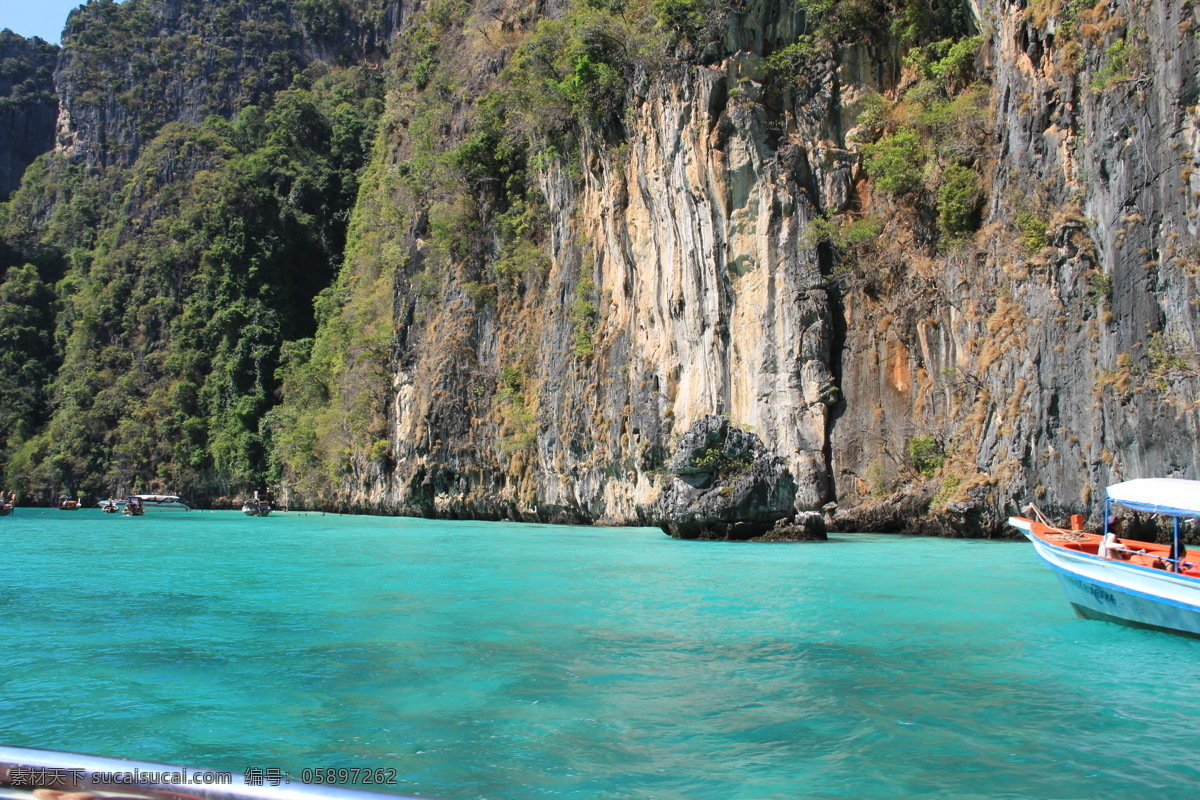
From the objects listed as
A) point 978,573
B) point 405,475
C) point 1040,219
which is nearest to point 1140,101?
point 1040,219

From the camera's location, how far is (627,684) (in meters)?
7.02

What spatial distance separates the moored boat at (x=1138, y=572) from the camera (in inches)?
338

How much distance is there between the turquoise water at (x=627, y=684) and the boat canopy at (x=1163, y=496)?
131 cm

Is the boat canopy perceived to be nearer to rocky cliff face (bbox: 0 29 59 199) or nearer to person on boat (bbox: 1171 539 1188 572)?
person on boat (bbox: 1171 539 1188 572)

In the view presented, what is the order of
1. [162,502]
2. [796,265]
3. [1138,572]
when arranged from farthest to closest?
[162,502] < [796,265] < [1138,572]

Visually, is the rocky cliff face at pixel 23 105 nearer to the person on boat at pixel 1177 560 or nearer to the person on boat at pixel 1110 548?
the person on boat at pixel 1110 548

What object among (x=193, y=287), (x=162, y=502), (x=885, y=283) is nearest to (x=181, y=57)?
(x=193, y=287)

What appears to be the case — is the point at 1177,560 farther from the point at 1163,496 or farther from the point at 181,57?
the point at 181,57

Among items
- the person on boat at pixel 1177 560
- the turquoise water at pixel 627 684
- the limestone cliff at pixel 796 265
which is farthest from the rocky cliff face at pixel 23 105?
the person on boat at pixel 1177 560

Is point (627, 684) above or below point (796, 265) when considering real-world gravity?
below

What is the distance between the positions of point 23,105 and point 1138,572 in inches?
3883

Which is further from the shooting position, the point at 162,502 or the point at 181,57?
the point at 181,57

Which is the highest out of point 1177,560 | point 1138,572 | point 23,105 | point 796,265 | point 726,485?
point 23,105

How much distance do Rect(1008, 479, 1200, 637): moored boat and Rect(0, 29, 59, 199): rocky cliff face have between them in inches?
3771
